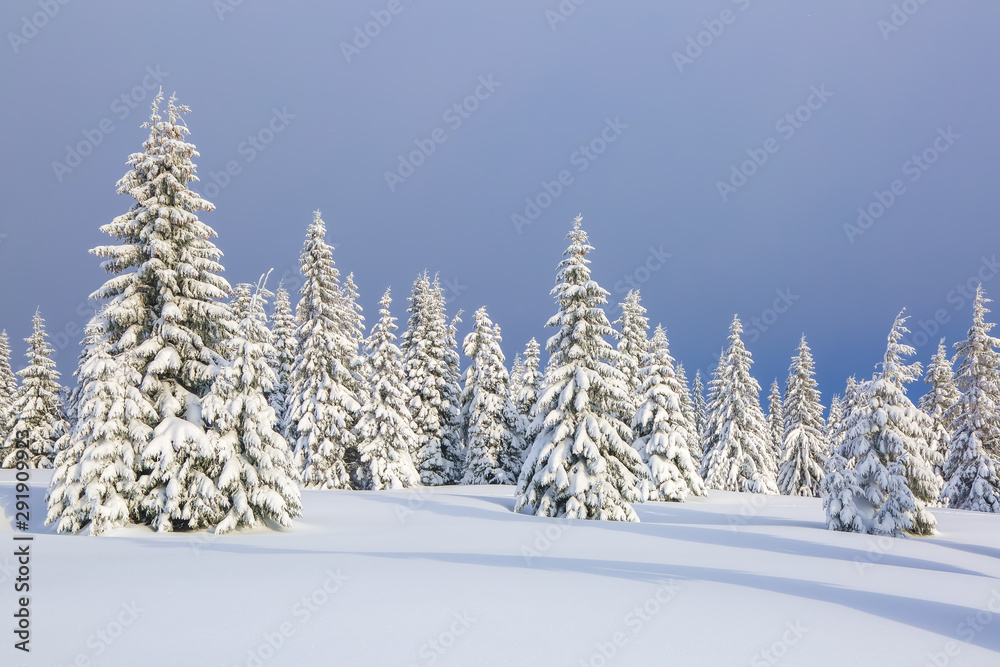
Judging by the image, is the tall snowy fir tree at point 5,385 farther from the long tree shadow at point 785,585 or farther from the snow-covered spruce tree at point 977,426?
the snow-covered spruce tree at point 977,426

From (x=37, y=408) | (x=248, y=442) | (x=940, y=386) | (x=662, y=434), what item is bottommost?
(x=37, y=408)

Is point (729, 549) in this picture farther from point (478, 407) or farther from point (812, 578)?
point (478, 407)

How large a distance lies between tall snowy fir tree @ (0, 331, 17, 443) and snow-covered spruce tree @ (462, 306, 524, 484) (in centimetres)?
3495

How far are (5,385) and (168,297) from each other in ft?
134

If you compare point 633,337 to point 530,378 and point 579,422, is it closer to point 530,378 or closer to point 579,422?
point 530,378

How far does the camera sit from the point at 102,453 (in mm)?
14586


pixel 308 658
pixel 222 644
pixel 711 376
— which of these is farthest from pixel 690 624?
pixel 711 376

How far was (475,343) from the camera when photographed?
41.6 metres

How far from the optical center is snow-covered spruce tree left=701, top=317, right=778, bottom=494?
1663 inches
